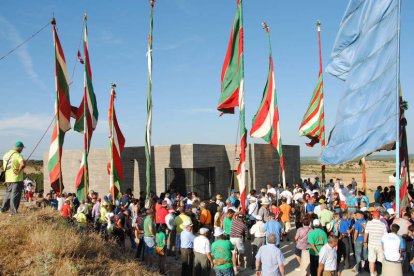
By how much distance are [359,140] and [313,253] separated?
10.8 ft

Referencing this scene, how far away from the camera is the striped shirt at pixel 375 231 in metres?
8.68

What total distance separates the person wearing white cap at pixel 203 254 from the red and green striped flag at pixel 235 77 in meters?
3.77

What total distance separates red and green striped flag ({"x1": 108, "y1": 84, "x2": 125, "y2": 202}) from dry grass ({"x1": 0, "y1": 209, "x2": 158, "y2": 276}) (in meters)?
7.09

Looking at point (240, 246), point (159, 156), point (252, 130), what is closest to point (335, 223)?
point (240, 246)

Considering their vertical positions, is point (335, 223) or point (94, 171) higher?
point (94, 171)

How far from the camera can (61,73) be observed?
12.6 meters

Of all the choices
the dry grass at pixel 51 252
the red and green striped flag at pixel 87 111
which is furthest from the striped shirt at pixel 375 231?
the red and green striped flag at pixel 87 111

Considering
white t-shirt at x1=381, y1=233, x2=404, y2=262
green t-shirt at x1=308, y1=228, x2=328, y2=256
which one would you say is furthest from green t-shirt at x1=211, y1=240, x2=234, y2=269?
white t-shirt at x1=381, y1=233, x2=404, y2=262

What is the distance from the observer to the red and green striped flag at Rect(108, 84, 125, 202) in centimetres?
1513

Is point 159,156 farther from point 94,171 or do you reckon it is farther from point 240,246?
point 240,246

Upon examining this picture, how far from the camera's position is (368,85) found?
6812 mm

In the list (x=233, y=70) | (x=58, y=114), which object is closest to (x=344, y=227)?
(x=233, y=70)

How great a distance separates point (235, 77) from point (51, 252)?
26.1ft

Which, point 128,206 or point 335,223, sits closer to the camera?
point 335,223
